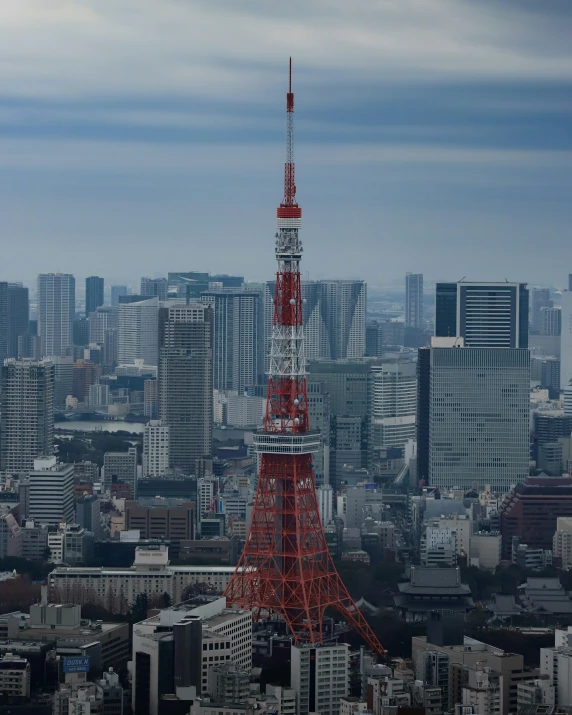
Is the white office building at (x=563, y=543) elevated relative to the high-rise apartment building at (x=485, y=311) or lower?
lower

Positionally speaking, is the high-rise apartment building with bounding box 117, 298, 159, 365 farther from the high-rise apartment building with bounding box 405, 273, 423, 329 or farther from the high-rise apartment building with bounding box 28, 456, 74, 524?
the high-rise apartment building with bounding box 28, 456, 74, 524

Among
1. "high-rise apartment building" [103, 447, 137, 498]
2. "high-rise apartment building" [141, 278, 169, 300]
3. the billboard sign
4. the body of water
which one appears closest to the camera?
the billboard sign

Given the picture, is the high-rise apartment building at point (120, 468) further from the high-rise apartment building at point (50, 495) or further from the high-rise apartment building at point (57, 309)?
the high-rise apartment building at point (57, 309)

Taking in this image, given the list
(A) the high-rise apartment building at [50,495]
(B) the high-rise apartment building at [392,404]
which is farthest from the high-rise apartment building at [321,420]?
(A) the high-rise apartment building at [50,495]

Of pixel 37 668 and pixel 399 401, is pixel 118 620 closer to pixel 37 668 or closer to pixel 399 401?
pixel 37 668

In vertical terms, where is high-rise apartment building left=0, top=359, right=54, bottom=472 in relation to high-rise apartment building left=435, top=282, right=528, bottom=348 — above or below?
below

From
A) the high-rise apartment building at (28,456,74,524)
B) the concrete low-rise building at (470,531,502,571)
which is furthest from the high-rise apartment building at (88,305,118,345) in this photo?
the concrete low-rise building at (470,531,502,571)

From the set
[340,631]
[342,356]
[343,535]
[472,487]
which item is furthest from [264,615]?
[342,356]
